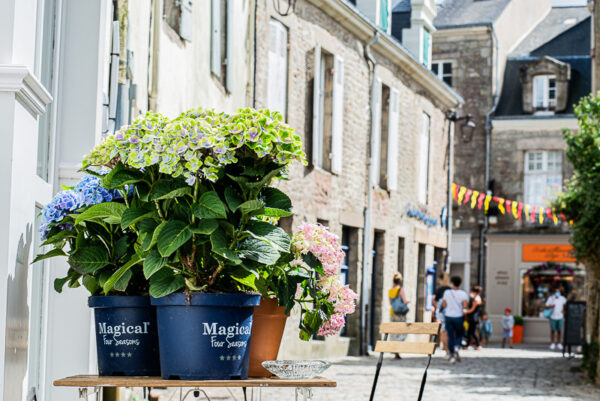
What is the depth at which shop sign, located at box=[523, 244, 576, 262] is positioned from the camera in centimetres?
3094

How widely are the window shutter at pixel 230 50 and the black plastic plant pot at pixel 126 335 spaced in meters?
9.14

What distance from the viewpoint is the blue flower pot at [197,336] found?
335 cm

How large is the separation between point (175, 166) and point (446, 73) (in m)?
29.6

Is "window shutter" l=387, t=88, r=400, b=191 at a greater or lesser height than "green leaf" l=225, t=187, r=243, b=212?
greater

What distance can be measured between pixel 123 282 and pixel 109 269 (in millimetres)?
135

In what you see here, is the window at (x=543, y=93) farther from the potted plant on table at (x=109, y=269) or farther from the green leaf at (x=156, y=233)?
the green leaf at (x=156, y=233)

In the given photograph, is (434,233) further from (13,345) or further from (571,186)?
(13,345)

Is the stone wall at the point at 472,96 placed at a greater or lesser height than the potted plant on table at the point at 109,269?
greater

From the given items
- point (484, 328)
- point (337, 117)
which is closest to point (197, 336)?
point (337, 117)

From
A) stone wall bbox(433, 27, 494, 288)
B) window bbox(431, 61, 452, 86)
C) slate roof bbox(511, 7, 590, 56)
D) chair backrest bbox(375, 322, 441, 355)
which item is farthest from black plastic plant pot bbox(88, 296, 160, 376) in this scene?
slate roof bbox(511, 7, 590, 56)

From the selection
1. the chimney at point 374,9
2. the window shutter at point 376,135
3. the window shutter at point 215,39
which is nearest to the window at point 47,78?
the window shutter at point 215,39

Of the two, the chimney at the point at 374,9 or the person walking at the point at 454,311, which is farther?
the chimney at the point at 374,9

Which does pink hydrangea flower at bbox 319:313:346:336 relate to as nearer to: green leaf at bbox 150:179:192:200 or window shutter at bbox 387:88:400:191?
green leaf at bbox 150:179:192:200

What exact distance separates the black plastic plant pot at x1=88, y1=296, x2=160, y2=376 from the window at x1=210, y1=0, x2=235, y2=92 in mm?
8505
